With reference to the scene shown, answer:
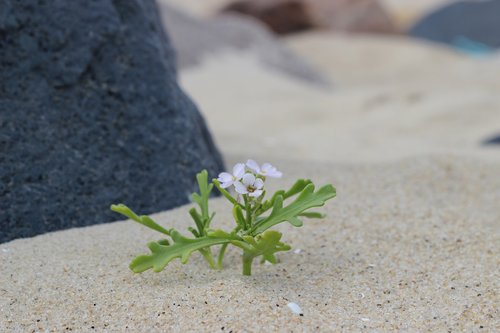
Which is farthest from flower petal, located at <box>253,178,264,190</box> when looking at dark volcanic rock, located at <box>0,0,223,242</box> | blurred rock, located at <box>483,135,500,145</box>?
blurred rock, located at <box>483,135,500,145</box>

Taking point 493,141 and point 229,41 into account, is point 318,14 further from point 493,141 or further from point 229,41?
point 493,141

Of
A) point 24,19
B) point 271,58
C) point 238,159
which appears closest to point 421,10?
point 271,58

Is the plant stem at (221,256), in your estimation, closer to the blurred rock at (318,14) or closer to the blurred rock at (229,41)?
the blurred rock at (229,41)

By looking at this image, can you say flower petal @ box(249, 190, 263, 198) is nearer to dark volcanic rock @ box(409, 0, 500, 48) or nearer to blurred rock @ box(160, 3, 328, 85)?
blurred rock @ box(160, 3, 328, 85)

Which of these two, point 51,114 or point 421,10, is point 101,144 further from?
point 421,10

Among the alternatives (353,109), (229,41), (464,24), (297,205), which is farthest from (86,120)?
(464,24)
